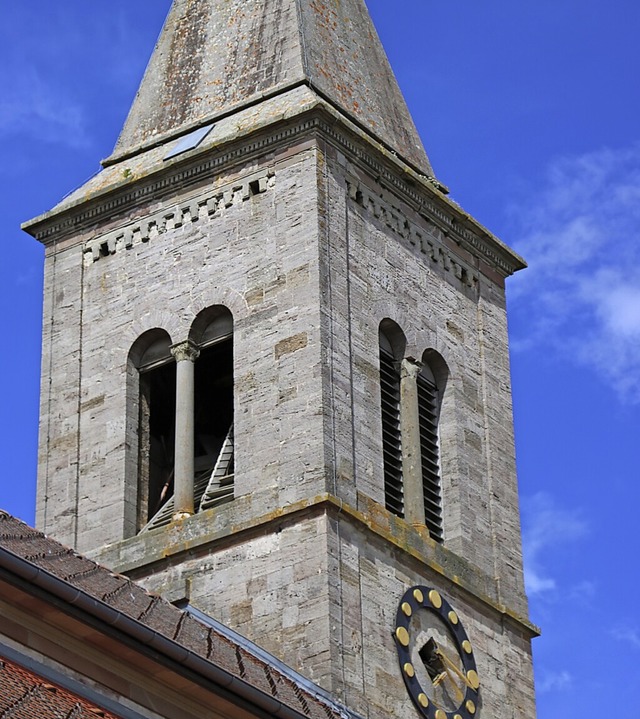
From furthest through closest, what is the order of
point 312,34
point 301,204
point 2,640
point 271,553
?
point 312,34 < point 301,204 < point 271,553 < point 2,640

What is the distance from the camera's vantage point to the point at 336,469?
102 ft

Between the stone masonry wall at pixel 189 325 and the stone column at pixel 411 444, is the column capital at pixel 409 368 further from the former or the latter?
the stone masonry wall at pixel 189 325

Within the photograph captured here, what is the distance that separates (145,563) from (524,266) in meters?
8.53

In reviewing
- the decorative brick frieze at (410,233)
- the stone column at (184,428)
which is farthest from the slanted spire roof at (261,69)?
the stone column at (184,428)

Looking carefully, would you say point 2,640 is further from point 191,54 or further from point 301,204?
point 191,54

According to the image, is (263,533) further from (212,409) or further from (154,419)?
(212,409)

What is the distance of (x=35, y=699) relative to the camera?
64.3 feet

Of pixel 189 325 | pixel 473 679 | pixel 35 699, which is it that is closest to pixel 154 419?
pixel 189 325

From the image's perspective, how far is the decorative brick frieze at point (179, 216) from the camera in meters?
33.8

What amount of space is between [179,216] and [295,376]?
12.3ft

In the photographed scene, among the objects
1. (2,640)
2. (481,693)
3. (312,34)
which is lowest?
(2,640)

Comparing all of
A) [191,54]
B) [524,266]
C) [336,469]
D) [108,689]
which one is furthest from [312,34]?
[108,689]

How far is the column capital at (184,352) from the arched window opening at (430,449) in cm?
306

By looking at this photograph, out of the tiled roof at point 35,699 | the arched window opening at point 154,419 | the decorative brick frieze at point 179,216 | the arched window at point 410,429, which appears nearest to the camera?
the tiled roof at point 35,699
